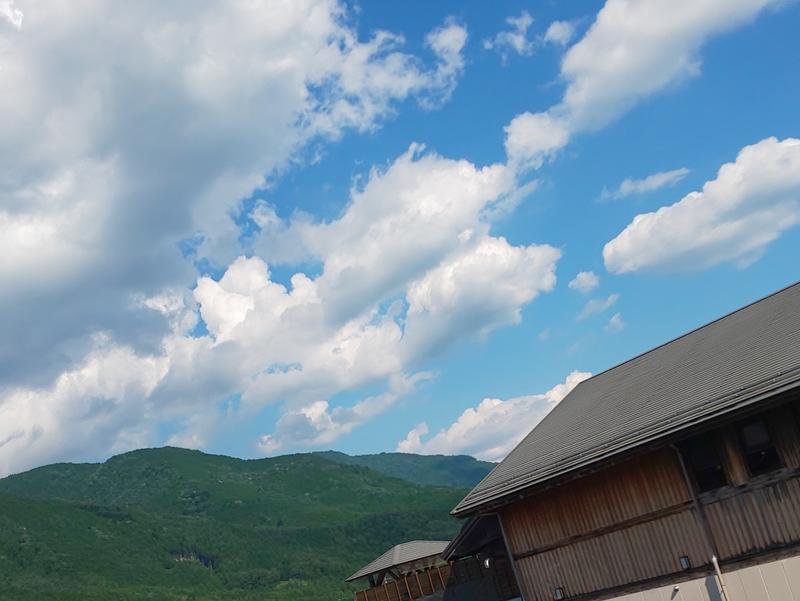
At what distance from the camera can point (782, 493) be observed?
16.3 metres

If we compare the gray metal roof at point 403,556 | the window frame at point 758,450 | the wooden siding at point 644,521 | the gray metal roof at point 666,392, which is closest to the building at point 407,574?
the gray metal roof at point 403,556

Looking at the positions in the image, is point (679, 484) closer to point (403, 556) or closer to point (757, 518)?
point (757, 518)

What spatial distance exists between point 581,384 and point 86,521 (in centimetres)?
11554

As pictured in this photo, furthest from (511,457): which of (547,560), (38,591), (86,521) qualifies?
(86,521)

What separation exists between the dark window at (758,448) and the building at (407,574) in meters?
18.2

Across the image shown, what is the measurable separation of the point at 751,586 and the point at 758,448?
3.00 m

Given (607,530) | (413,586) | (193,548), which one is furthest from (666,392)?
(193,548)

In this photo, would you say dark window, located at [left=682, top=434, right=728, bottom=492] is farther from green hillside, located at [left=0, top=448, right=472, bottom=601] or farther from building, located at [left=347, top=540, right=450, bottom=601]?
green hillside, located at [left=0, top=448, right=472, bottom=601]

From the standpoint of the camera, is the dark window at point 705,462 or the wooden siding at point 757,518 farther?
the dark window at point 705,462

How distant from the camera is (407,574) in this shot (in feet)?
113

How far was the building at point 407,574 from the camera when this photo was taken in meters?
32.1

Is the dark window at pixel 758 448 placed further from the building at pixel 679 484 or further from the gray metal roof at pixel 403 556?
the gray metal roof at pixel 403 556

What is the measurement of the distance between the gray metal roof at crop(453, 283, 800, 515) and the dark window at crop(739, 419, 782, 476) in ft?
3.38

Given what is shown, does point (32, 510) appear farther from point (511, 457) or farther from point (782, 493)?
point (782, 493)
